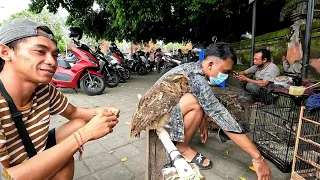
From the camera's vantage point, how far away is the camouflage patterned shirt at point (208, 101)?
1.76 m

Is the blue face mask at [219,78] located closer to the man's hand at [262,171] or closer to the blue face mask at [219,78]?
the blue face mask at [219,78]

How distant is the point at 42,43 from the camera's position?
1194mm

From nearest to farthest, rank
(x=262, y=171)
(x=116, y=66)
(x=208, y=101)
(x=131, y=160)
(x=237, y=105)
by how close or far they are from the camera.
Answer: (x=262, y=171)
(x=208, y=101)
(x=131, y=160)
(x=237, y=105)
(x=116, y=66)

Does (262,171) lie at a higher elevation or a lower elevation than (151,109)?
lower

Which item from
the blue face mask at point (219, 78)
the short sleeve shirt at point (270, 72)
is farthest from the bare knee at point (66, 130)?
the short sleeve shirt at point (270, 72)

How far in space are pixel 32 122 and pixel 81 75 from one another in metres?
4.62

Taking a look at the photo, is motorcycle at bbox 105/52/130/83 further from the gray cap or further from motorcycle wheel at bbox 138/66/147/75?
the gray cap

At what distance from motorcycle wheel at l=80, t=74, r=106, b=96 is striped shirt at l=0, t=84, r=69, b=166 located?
13.9 ft

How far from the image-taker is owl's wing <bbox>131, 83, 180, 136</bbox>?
4.84 ft

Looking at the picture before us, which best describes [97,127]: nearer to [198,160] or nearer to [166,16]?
[198,160]

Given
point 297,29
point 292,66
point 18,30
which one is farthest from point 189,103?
point 297,29

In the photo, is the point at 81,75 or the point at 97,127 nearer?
the point at 97,127

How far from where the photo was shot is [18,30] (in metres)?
1.14

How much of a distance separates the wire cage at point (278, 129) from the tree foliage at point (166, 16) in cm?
336
